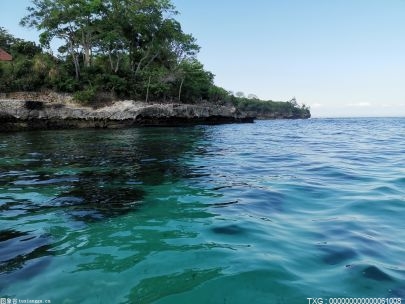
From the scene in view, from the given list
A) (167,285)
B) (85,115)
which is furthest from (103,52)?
(167,285)

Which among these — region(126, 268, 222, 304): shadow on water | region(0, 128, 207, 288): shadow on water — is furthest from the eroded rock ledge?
region(126, 268, 222, 304): shadow on water

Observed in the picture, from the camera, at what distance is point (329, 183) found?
750 centimetres

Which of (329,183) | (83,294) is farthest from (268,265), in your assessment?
(329,183)

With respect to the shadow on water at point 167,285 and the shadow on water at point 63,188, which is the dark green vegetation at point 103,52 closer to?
the shadow on water at point 63,188

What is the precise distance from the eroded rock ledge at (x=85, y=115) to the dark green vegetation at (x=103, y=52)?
1896 mm

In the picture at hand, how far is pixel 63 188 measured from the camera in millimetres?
7359

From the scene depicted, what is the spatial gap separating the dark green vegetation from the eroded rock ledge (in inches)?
74.6

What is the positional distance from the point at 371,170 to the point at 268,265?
6.60 m

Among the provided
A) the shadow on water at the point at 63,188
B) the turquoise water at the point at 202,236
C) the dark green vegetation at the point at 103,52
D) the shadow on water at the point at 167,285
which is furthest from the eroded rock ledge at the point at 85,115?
the shadow on water at the point at 167,285

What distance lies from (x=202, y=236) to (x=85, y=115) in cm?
2853

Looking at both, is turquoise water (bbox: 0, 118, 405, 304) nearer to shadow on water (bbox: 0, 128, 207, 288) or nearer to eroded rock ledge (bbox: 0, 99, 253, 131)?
shadow on water (bbox: 0, 128, 207, 288)

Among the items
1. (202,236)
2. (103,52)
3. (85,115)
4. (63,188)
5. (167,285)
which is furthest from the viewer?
(103,52)

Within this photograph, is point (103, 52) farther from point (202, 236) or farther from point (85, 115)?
point (202, 236)

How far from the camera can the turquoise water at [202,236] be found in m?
3.26
